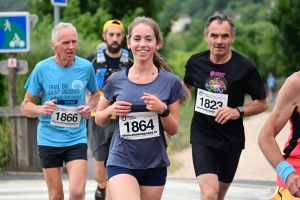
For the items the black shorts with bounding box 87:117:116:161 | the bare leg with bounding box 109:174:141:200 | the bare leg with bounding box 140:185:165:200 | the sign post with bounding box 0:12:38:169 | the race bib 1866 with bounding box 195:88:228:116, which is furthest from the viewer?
the sign post with bounding box 0:12:38:169

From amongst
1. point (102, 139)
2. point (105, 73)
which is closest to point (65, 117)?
point (102, 139)

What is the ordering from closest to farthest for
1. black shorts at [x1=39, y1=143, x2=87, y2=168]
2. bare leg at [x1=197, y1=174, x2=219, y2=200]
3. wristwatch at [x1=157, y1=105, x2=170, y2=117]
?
wristwatch at [x1=157, y1=105, x2=170, y2=117], bare leg at [x1=197, y1=174, x2=219, y2=200], black shorts at [x1=39, y1=143, x2=87, y2=168]

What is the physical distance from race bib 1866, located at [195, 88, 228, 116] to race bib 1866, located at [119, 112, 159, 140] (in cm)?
135

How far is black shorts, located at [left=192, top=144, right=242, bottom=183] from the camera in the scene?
6906 mm

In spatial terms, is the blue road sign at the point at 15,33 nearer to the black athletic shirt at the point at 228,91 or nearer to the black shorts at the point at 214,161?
the black athletic shirt at the point at 228,91

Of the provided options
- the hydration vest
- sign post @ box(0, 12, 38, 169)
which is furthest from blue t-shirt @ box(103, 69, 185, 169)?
sign post @ box(0, 12, 38, 169)

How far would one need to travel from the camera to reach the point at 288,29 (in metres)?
25.4

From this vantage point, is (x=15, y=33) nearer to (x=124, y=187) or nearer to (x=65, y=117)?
(x=65, y=117)

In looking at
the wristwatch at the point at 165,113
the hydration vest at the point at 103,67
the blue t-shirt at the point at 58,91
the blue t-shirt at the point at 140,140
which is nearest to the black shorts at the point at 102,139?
the hydration vest at the point at 103,67

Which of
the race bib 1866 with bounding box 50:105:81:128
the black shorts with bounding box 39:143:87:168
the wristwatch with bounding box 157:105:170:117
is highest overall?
the wristwatch with bounding box 157:105:170:117

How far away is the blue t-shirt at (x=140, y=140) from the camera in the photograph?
5.73m

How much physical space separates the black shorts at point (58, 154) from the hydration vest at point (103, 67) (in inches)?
72.9

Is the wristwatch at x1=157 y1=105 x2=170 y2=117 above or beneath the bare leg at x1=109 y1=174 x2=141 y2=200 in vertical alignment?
above

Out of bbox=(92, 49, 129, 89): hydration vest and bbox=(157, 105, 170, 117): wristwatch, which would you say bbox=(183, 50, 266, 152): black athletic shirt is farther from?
bbox=(92, 49, 129, 89): hydration vest
